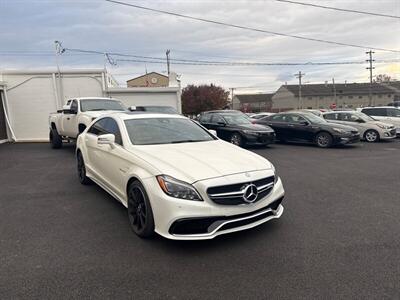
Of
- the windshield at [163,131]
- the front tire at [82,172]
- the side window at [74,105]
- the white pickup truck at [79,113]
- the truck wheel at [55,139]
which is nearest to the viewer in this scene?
the windshield at [163,131]

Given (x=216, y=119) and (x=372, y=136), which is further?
(x=372, y=136)

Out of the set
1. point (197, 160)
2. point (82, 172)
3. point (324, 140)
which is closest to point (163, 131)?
point (197, 160)

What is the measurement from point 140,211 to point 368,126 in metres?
13.5

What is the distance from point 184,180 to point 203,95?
44.8 meters

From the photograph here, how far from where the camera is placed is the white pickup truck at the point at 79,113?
958 centimetres

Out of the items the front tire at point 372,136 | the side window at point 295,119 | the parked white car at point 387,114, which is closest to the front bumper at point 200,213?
A: the side window at point 295,119

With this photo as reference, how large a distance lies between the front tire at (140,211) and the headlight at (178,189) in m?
0.32

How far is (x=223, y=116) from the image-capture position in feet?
43.0

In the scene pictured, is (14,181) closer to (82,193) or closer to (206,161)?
(82,193)

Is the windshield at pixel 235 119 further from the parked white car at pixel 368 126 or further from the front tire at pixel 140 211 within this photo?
the front tire at pixel 140 211

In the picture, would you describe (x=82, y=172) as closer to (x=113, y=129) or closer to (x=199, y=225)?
(x=113, y=129)

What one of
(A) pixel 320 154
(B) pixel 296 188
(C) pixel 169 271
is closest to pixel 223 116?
(A) pixel 320 154

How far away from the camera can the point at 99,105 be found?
412 inches

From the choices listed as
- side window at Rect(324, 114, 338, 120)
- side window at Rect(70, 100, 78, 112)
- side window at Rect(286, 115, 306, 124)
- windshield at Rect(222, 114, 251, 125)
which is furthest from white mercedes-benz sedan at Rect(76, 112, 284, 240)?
side window at Rect(324, 114, 338, 120)
